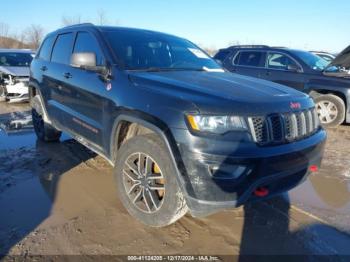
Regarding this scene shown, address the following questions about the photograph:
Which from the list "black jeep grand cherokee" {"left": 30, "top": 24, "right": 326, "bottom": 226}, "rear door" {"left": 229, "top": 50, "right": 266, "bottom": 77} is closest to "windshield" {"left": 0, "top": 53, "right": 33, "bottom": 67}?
"rear door" {"left": 229, "top": 50, "right": 266, "bottom": 77}

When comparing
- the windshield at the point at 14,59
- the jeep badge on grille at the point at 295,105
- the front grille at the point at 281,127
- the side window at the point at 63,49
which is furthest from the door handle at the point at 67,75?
the windshield at the point at 14,59

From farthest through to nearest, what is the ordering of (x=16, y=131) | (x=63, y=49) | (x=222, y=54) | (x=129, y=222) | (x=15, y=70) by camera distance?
1. (x=15, y=70)
2. (x=222, y=54)
3. (x=16, y=131)
4. (x=63, y=49)
5. (x=129, y=222)

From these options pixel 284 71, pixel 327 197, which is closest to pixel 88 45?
pixel 327 197

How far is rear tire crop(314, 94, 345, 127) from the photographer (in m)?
7.11

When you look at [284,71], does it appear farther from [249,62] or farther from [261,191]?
[261,191]

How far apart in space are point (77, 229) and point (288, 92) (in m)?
2.35

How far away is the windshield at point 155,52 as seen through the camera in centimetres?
359

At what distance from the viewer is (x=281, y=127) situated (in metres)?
2.72

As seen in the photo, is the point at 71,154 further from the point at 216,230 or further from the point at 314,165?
the point at 314,165

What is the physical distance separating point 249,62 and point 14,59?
7459 mm

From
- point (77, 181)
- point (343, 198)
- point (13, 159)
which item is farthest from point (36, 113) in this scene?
point (343, 198)

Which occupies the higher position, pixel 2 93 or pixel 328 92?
pixel 328 92

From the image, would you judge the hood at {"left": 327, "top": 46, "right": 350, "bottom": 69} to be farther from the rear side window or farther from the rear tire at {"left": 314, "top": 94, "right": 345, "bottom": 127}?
the rear side window

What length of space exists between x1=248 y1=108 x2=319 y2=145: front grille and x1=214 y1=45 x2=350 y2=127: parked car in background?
14.8 feet
